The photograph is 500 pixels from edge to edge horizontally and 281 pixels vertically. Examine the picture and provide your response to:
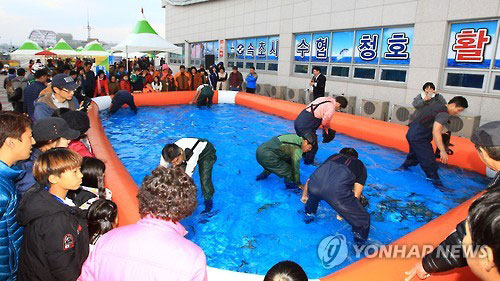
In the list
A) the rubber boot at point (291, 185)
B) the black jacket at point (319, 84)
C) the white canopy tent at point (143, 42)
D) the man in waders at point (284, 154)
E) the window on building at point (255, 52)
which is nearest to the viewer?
the man in waders at point (284, 154)

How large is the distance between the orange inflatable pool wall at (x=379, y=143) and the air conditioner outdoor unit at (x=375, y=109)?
153 centimetres

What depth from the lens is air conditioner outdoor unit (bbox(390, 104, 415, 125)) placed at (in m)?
8.72

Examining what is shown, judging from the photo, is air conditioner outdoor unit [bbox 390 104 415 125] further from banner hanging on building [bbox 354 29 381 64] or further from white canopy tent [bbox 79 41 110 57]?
white canopy tent [bbox 79 41 110 57]

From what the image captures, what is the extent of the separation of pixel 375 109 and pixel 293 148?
600 centimetres

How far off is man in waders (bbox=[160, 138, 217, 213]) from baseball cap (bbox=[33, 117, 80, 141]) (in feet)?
3.18

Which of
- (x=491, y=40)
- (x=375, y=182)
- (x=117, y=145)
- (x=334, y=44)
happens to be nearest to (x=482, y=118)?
(x=491, y=40)

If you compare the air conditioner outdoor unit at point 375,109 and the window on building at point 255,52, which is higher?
the window on building at point 255,52

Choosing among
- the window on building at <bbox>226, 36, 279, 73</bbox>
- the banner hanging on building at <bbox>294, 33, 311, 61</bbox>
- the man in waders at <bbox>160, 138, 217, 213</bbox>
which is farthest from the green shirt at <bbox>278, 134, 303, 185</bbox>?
the window on building at <bbox>226, 36, 279, 73</bbox>

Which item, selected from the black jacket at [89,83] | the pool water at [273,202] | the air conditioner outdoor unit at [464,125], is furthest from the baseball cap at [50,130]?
the black jacket at [89,83]

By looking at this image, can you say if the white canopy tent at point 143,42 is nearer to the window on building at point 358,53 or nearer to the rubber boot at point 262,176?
the window on building at point 358,53

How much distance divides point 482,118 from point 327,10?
674 centimetres

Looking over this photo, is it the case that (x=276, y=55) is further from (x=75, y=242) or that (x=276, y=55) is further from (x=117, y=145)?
(x=75, y=242)

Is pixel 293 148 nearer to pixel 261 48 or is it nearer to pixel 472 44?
pixel 472 44

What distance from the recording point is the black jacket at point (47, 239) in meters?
1.64
